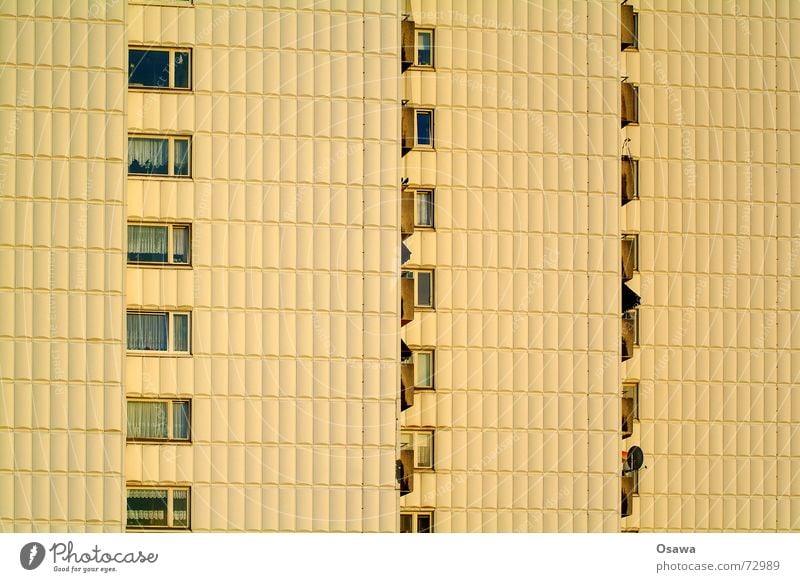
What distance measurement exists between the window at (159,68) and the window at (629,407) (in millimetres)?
3056

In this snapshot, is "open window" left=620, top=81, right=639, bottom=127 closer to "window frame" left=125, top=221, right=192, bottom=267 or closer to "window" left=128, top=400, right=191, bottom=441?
"window frame" left=125, top=221, right=192, bottom=267

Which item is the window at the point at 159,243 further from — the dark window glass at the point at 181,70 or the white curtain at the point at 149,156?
the dark window glass at the point at 181,70

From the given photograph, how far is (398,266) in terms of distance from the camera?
18.5ft

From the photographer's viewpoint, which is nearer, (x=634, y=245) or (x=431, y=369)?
(x=431, y=369)

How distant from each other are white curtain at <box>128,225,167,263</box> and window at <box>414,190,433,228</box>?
4.61 ft

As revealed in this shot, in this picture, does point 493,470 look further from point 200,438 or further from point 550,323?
point 200,438

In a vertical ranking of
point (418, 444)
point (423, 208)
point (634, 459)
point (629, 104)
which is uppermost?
point (629, 104)

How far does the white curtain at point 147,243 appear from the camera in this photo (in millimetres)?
5504

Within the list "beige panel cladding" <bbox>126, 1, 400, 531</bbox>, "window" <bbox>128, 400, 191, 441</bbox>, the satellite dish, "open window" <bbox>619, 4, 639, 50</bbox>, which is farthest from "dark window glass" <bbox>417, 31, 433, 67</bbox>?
the satellite dish

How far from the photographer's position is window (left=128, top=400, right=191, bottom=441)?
18.1 ft

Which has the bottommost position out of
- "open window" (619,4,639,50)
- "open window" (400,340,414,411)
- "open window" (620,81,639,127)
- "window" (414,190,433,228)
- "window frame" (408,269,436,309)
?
"open window" (400,340,414,411)

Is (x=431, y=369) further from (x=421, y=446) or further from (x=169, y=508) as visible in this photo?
(x=169, y=508)

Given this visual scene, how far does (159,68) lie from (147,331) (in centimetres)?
144

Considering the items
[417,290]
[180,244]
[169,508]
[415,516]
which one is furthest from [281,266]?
[415,516]
